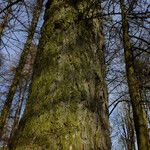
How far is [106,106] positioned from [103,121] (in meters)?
0.14

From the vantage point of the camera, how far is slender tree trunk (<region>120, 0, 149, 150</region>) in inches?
186

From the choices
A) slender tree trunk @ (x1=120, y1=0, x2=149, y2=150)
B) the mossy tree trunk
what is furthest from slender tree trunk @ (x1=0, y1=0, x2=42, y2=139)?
the mossy tree trunk

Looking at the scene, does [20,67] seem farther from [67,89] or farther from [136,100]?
[67,89]

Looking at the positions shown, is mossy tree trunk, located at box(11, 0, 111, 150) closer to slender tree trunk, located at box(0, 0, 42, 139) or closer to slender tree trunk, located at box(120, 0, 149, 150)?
slender tree trunk, located at box(120, 0, 149, 150)

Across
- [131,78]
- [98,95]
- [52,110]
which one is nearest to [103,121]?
[98,95]

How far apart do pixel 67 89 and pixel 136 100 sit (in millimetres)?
4110

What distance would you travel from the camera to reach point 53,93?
126 centimetres

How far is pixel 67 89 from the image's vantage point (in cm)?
127

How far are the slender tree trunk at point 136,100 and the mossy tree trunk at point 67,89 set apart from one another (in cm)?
288

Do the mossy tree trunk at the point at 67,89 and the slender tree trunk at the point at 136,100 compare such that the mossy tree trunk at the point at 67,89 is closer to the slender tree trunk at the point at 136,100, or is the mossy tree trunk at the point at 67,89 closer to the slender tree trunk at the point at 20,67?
the slender tree trunk at the point at 136,100

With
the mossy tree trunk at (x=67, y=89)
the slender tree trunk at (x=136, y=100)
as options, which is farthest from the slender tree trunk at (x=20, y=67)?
the mossy tree trunk at (x=67, y=89)

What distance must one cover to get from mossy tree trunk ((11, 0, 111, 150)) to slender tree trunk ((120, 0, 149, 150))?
288 cm

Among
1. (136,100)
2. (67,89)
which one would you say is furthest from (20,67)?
(67,89)

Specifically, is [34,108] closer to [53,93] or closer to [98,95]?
[53,93]
